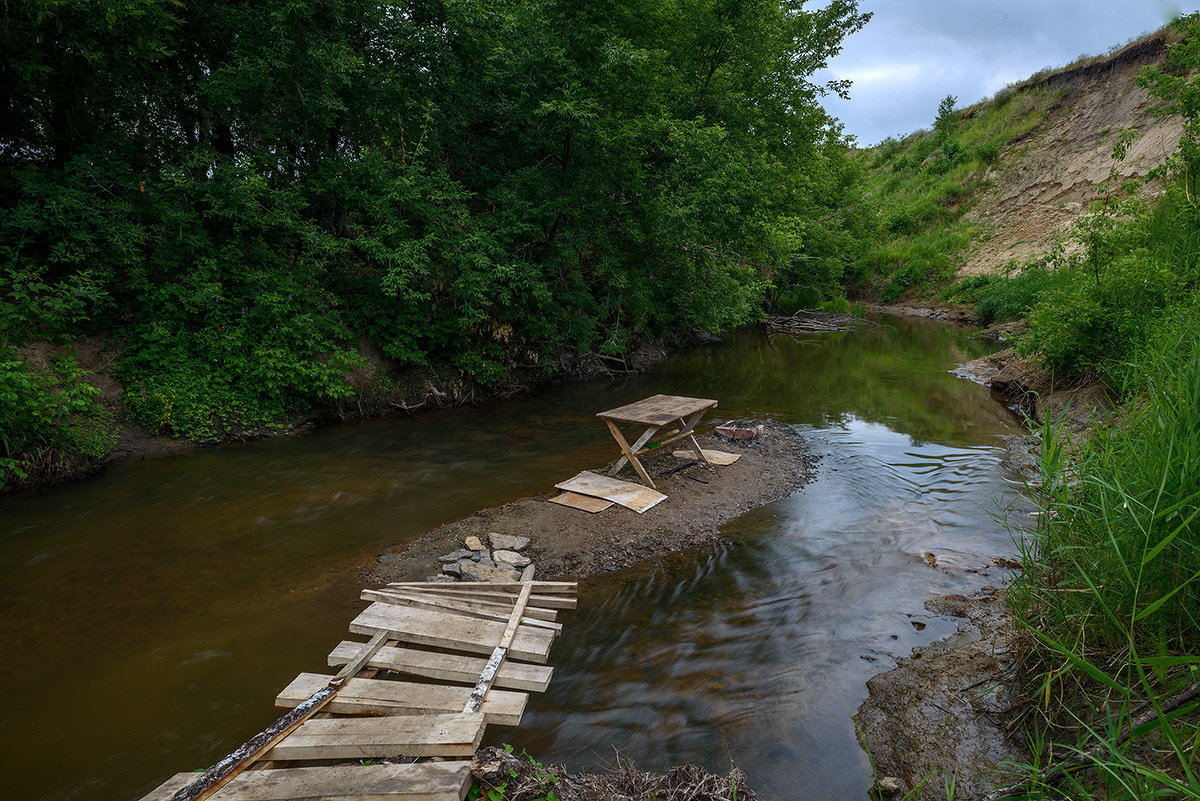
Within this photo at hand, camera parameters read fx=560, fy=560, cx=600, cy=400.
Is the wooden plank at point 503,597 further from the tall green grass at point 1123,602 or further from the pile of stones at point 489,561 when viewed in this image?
the tall green grass at point 1123,602

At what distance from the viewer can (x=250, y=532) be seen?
6402 millimetres

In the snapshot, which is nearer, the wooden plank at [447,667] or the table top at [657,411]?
the wooden plank at [447,667]

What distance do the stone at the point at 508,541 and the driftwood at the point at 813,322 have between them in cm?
2057

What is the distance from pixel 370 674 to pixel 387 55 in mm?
11957

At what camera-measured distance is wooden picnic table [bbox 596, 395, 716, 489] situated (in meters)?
7.16

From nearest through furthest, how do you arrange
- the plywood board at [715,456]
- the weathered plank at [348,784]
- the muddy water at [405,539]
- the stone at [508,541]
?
the weathered plank at [348,784], the muddy water at [405,539], the stone at [508,541], the plywood board at [715,456]

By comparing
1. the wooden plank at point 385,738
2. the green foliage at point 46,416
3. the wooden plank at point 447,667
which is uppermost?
the green foliage at point 46,416

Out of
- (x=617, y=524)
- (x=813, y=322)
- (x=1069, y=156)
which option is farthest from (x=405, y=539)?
(x=1069, y=156)

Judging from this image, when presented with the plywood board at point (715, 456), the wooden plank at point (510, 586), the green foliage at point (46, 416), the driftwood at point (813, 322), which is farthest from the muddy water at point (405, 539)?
the driftwood at point (813, 322)

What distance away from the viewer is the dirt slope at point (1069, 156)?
21875 millimetres

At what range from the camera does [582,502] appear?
269 inches

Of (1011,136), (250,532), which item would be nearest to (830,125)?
(1011,136)

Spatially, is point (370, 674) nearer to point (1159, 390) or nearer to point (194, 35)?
point (1159, 390)

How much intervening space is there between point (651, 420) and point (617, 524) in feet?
4.65
